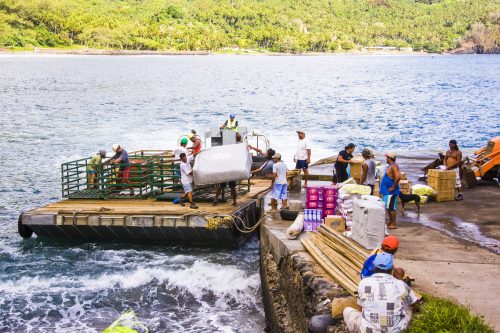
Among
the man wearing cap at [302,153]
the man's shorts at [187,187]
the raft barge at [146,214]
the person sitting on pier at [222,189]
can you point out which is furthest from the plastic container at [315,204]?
the man wearing cap at [302,153]

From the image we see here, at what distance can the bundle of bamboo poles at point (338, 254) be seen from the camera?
10.8m

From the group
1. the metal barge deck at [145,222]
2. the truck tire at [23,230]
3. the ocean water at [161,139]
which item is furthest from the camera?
the truck tire at [23,230]

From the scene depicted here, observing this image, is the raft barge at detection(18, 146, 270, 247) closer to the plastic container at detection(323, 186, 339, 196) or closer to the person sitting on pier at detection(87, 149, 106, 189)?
the person sitting on pier at detection(87, 149, 106, 189)

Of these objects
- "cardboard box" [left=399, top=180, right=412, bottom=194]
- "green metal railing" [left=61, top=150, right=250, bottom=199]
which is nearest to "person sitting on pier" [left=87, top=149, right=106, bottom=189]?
"green metal railing" [left=61, top=150, right=250, bottom=199]

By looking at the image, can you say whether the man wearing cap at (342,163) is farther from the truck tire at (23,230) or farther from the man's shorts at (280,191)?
the truck tire at (23,230)

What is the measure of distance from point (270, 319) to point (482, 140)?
135ft

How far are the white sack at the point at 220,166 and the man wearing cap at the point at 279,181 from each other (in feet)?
Answer: 3.13

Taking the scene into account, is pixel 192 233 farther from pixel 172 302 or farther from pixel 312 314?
pixel 312 314

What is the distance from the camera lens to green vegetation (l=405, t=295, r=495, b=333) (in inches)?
328

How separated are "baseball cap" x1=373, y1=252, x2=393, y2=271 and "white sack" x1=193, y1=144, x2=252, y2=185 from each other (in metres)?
8.71

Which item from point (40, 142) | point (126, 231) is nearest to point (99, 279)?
point (126, 231)

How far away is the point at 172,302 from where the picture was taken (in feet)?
50.0

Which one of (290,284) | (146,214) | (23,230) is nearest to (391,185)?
(290,284)

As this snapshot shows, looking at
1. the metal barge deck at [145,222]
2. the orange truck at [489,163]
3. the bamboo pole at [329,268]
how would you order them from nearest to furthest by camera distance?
the bamboo pole at [329,268], the metal barge deck at [145,222], the orange truck at [489,163]
